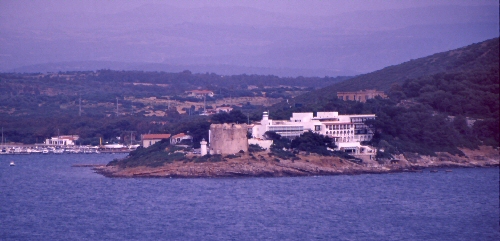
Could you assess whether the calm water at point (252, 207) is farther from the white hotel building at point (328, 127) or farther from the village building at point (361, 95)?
the village building at point (361, 95)

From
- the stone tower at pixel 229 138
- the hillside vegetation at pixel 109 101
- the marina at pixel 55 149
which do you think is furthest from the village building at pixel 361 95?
the stone tower at pixel 229 138

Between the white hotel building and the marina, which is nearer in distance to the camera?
the white hotel building

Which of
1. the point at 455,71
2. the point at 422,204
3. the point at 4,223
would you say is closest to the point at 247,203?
the point at 422,204

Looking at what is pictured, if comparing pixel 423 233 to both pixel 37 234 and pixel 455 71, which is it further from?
pixel 455 71

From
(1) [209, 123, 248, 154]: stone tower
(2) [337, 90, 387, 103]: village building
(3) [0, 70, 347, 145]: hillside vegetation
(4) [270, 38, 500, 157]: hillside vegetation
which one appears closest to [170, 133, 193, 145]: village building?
(3) [0, 70, 347, 145]: hillside vegetation

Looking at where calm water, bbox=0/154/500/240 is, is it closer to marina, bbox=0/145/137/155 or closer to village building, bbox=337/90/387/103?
marina, bbox=0/145/137/155
